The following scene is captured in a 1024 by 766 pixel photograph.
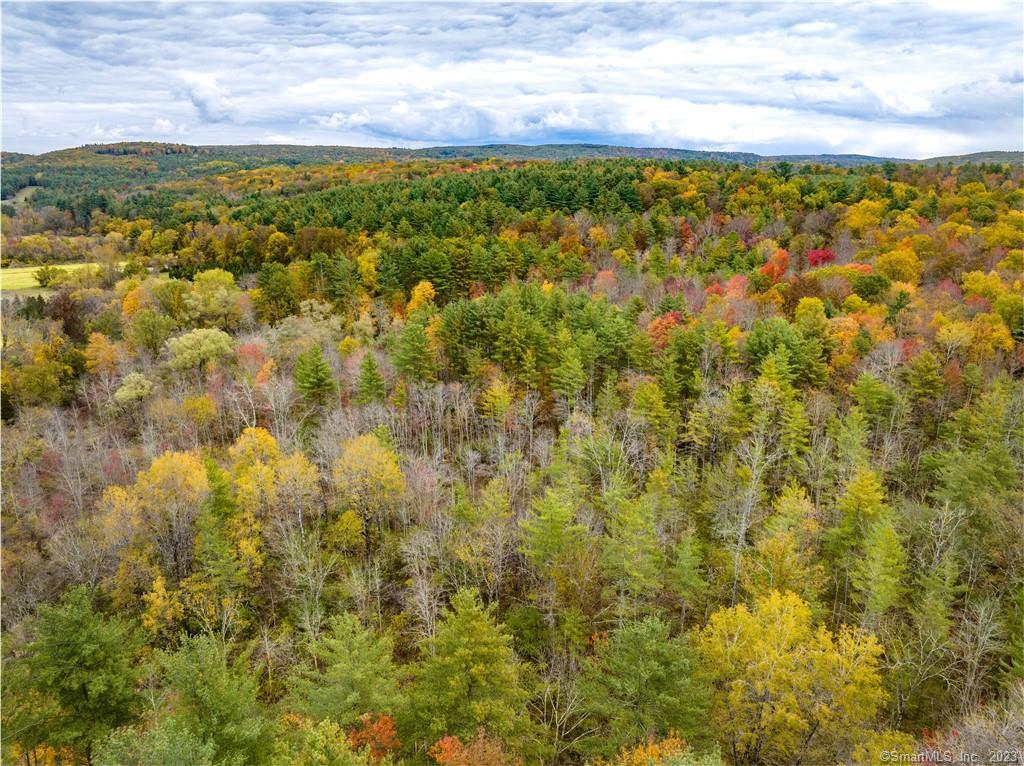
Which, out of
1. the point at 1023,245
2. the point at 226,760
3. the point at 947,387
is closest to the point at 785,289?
the point at 947,387

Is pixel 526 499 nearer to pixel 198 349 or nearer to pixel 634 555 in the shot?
pixel 634 555

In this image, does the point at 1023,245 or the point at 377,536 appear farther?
the point at 1023,245

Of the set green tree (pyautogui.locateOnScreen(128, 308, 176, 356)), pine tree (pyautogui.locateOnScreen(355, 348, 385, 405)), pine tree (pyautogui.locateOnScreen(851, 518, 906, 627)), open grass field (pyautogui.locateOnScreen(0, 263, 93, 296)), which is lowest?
pine tree (pyautogui.locateOnScreen(851, 518, 906, 627))

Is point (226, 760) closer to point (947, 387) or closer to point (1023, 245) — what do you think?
point (947, 387)

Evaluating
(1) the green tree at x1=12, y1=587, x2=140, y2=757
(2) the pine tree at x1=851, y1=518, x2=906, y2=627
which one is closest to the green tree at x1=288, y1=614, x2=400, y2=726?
(1) the green tree at x1=12, y1=587, x2=140, y2=757

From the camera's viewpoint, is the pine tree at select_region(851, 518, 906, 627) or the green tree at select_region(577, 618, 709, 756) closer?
the green tree at select_region(577, 618, 709, 756)

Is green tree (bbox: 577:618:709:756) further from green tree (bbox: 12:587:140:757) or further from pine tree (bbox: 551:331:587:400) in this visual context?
pine tree (bbox: 551:331:587:400)

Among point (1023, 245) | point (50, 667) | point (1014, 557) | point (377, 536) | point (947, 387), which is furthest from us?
point (1023, 245)

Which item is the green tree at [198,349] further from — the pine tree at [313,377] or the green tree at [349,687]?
the green tree at [349,687]
